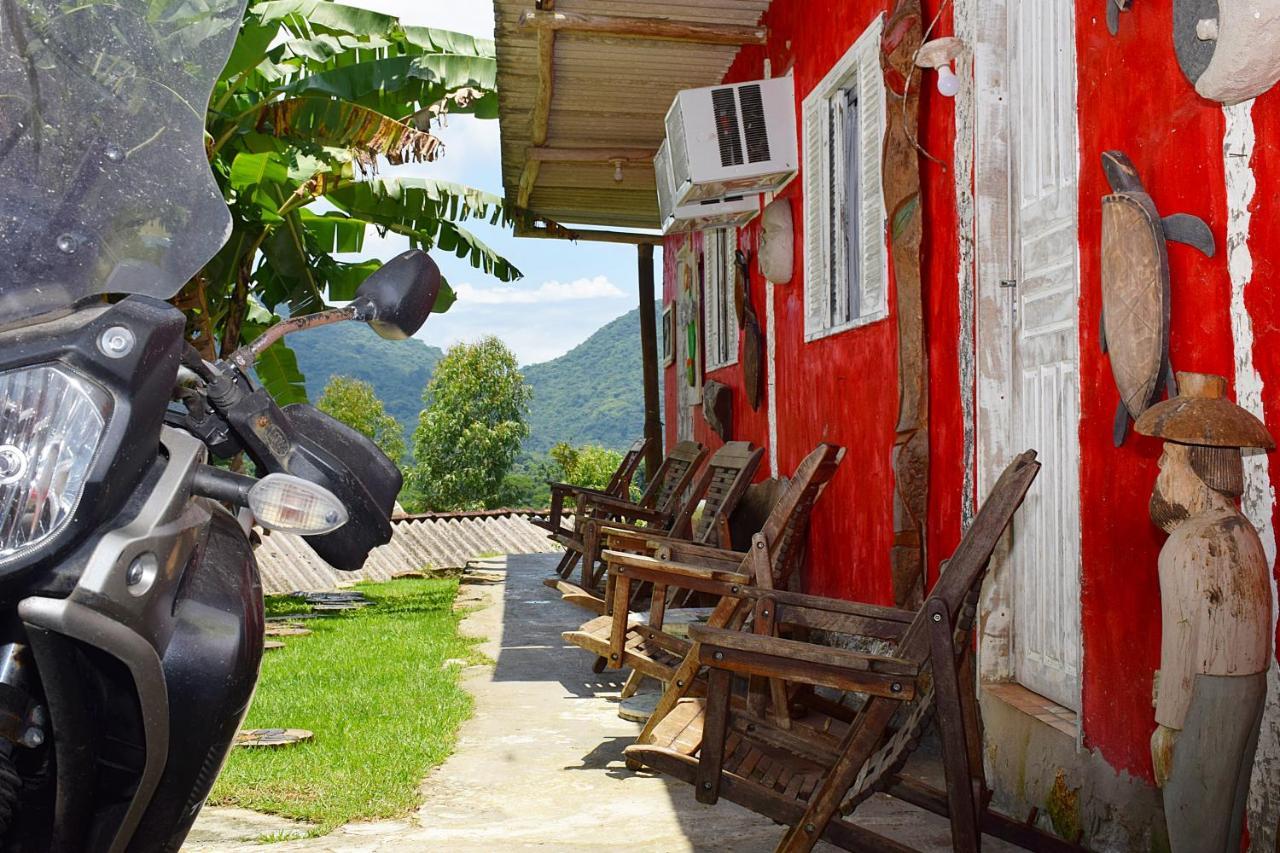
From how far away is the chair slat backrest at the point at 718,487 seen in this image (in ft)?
22.7

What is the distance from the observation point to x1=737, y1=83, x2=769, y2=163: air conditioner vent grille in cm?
702

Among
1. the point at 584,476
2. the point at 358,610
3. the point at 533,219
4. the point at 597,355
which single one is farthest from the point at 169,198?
the point at 597,355

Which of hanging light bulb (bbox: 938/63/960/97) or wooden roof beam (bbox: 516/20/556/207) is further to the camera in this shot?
wooden roof beam (bbox: 516/20/556/207)

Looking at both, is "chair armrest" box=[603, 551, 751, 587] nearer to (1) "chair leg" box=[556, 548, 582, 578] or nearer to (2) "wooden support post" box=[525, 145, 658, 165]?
(1) "chair leg" box=[556, 548, 582, 578]

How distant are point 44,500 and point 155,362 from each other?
213 mm

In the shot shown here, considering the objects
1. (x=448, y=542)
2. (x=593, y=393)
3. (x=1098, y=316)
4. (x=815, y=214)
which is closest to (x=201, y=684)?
(x=1098, y=316)

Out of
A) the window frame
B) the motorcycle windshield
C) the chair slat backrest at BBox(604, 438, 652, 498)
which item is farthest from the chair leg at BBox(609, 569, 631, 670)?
the chair slat backrest at BBox(604, 438, 652, 498)

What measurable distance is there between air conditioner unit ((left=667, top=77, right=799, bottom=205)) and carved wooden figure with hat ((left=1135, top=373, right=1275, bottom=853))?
479 centimetres

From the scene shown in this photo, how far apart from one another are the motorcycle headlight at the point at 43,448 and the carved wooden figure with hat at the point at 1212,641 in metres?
1.95

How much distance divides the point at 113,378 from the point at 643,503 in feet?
29.1

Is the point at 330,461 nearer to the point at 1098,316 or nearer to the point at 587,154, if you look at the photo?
the point at 1098,316

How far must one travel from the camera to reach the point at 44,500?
130cm

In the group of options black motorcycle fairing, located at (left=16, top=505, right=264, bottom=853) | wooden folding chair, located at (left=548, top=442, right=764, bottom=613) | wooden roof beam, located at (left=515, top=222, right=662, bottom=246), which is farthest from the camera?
wooden roof beam, located at (left=515, top=222, right=662, bottom=246)

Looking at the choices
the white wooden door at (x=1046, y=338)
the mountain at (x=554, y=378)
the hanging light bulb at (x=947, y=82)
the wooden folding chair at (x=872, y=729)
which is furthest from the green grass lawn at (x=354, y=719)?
the mountain at (x=554, y=378)
